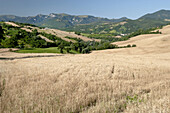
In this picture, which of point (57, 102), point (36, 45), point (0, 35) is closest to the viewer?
point (57, 102)

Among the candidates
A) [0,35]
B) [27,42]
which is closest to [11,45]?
[27,42]

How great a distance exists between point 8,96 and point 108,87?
554 centimetres

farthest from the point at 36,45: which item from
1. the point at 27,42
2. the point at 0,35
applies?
the point at 0,35

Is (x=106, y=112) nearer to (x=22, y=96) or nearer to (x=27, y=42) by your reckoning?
(x=22, y=96)

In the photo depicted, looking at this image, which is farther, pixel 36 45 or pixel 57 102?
pixel 36 45

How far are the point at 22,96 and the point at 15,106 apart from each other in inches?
45.4

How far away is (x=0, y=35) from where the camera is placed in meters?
38.5

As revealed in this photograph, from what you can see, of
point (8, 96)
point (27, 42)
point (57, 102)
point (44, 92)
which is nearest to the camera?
point (57, 102)

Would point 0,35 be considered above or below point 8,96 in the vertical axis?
above

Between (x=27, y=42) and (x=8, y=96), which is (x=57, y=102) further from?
(x=27, y=42)

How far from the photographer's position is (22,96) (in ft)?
20.1

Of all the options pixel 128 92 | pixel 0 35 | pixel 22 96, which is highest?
pixel 0 35

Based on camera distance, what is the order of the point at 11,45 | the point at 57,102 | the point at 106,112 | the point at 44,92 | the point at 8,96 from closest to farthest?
the point at 106,112
the point at 57,102
the point at 8,96
the point at 44,92
the point at 11,45

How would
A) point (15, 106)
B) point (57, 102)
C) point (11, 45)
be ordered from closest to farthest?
point (15, 106), point (57, 102), point (11, 45)
